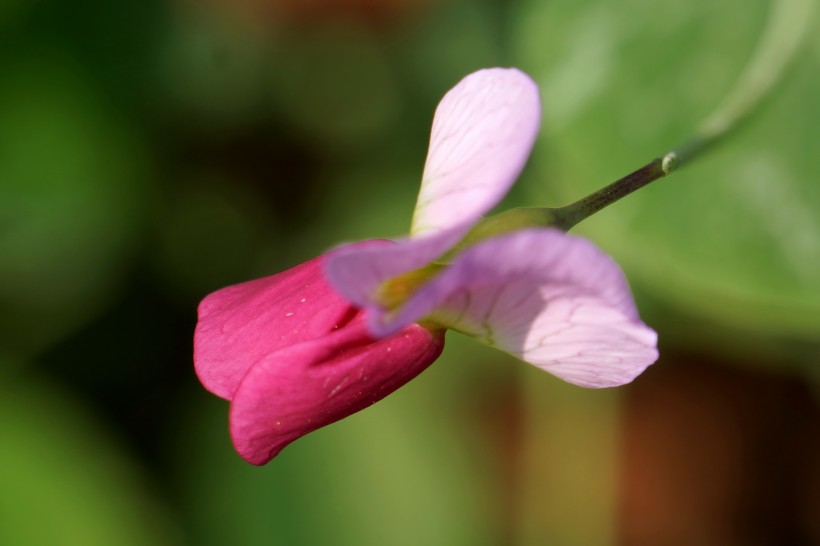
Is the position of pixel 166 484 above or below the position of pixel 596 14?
below

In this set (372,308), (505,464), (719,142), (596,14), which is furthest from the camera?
(505,464)

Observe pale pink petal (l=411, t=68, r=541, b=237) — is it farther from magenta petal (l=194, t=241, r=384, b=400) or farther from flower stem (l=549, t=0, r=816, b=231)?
flower stem (l=549, t=0, r=816, b=231)

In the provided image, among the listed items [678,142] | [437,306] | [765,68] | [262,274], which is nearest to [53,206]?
[262,274]

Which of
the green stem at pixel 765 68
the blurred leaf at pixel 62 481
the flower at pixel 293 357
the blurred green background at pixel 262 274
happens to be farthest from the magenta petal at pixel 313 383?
the blurred leaf at pixel 62 481

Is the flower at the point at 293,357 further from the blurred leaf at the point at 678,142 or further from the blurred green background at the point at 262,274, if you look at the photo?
the blurred green background at the point at 262,274

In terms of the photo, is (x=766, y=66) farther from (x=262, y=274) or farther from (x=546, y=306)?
(x=262, y=274)

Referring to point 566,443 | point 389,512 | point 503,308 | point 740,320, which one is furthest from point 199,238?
point 503,308

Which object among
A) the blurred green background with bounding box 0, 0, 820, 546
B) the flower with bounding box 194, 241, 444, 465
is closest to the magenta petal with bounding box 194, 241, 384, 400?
the flower with bounding box 194, 241, 444, 465

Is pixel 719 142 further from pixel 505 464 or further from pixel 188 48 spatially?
pixel 188 48
